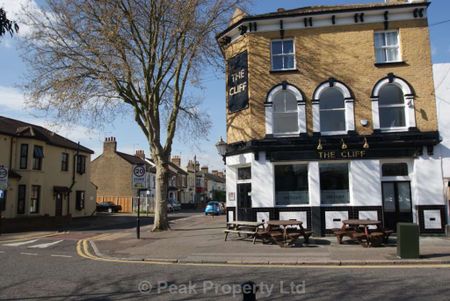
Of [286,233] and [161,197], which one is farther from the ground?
[161,197]

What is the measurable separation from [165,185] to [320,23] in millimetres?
10713

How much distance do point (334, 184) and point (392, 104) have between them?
4128 millimetres

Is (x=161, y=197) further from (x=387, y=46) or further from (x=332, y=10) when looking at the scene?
(x=387, y=46)

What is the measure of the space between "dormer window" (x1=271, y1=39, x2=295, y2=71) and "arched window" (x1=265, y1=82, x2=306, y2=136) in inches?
36.8

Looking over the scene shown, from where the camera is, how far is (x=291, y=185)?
1775 centimetres

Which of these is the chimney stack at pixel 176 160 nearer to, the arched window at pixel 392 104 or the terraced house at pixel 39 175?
the terraced house at pixel 39 175

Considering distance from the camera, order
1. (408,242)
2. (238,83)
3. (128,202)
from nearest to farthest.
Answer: (408,242) < (238,83) < (128,202)

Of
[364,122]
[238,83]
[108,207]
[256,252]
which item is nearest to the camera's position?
[256,252]

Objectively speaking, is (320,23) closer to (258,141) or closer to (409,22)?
(409,22)

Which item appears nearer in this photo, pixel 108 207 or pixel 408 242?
pixel 408 242

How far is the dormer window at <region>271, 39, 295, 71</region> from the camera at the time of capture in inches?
730

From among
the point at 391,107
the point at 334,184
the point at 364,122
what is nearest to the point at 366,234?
the point at 334,184

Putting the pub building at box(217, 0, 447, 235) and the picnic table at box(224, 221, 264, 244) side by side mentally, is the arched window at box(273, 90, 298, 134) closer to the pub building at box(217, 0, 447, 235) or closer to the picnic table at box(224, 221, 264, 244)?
the pub building at box(217, 0, 447, 235)

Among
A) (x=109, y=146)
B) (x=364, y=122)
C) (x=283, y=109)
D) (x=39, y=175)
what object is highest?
(x=109, y=146)
